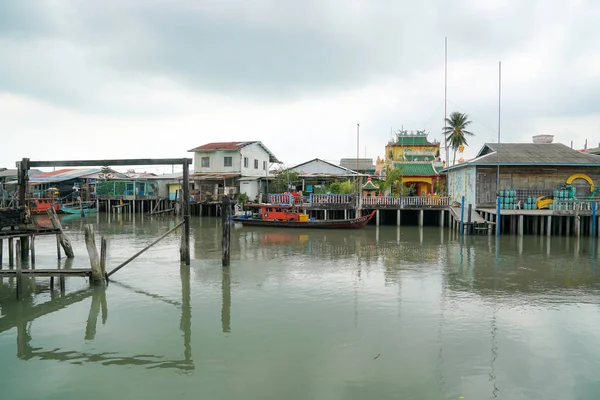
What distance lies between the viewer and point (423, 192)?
34750 mm

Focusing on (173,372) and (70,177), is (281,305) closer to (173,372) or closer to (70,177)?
(173,372)

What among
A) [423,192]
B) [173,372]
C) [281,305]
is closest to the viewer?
[173,372]

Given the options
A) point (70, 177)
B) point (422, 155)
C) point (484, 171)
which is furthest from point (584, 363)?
point (70, 177)

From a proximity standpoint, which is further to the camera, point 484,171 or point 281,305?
point 484,171

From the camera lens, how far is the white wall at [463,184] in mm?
27475

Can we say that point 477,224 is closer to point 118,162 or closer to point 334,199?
point 334,199

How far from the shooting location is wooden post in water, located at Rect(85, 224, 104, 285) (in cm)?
A: 1173

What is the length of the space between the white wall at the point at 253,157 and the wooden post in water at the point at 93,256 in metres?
26.7

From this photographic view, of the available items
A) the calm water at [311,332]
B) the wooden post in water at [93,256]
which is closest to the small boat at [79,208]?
the calm water at [311,332]

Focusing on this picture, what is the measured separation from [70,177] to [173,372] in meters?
43.8

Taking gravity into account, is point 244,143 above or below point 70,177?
above

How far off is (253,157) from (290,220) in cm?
1466

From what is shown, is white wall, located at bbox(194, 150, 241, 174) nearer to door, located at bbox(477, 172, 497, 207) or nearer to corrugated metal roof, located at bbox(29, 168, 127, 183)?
corrugated metal roof, located at bbox(29, 168, 127, 183)

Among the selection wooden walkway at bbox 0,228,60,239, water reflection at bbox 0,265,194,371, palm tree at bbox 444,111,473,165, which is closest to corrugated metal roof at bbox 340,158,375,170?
palm tree at bbox 444,111,473,165
